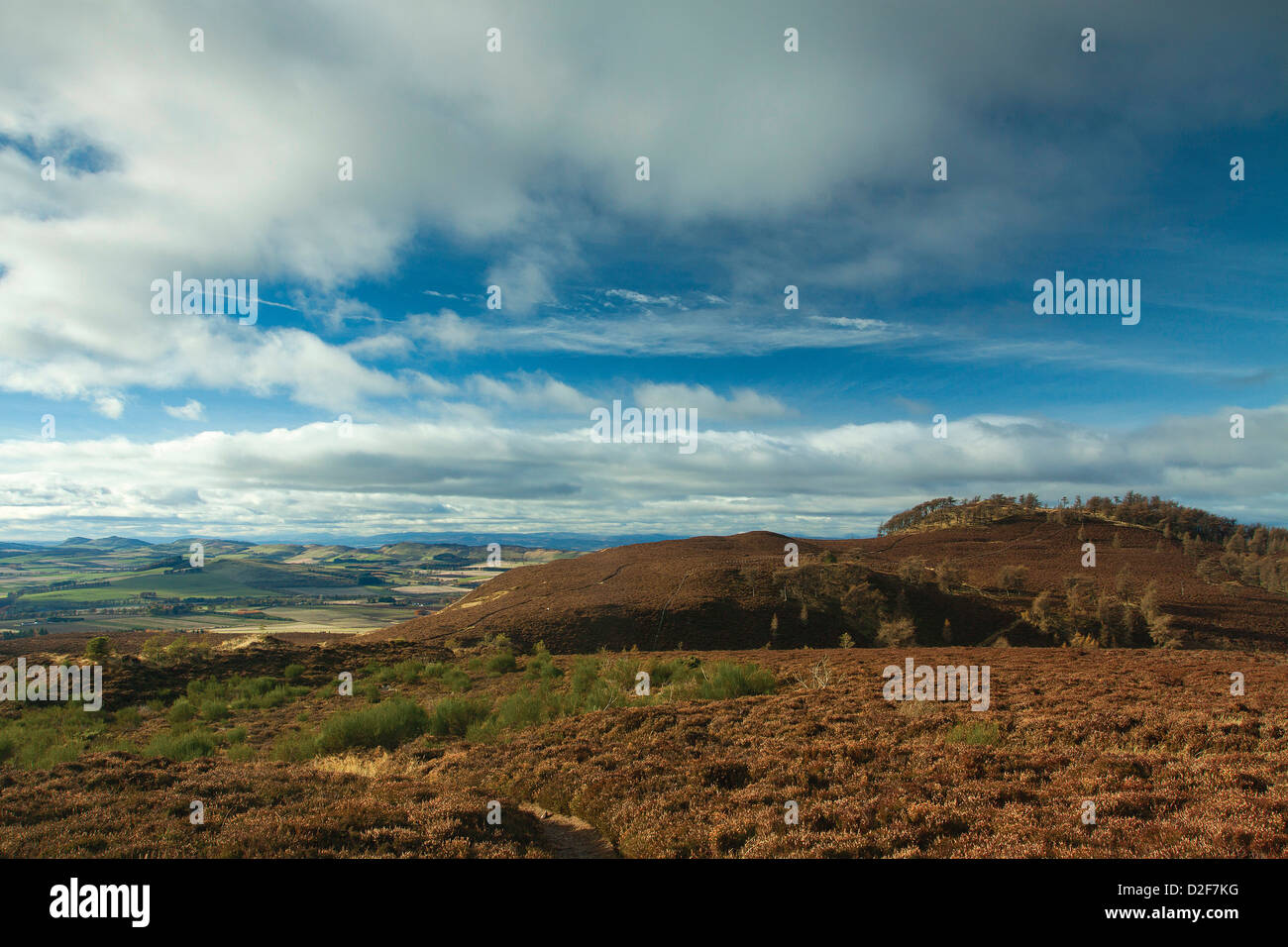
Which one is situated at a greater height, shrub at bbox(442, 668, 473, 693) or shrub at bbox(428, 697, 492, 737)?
shrub at bbox(428, 697, 492, 737)

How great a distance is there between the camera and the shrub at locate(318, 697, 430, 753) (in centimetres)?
1470

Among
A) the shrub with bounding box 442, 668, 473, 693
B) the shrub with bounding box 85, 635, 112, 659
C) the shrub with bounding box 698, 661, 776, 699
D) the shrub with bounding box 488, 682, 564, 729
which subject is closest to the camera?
the shrub with bounding box 488, 682, 564, 729

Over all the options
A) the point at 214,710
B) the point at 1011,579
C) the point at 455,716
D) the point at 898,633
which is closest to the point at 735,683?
the point at 455,716

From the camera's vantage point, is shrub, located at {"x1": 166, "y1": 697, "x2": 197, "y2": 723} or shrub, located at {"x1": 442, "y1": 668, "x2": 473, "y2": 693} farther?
shrub, located at {"x1": 442, "y1": 668, "x2": 473, "y2": 693}

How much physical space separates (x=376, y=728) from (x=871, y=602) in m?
38.5

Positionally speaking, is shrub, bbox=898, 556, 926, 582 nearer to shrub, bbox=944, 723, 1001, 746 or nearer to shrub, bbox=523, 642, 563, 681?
shrub, bbox=523, 642, 563, 681

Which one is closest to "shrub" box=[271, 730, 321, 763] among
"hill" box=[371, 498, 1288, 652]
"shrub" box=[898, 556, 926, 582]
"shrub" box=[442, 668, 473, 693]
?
"shrub" box=[442, 668, 473, 693]

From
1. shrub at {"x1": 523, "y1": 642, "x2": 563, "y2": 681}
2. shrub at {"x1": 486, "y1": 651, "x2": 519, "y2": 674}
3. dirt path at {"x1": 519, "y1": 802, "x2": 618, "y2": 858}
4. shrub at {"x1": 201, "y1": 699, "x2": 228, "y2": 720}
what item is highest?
dirt path at {"x1": 519, "y1": 802, "x2": 618, "y2": 858}

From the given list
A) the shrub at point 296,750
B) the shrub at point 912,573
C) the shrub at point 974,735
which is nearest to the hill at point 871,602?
the shrub at point 912,573

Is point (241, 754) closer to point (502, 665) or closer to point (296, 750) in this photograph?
point (296, 750)

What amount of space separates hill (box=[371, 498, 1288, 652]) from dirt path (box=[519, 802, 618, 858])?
29.5m

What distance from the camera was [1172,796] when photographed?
7.84 meters
